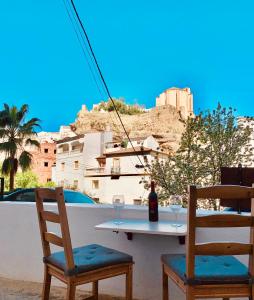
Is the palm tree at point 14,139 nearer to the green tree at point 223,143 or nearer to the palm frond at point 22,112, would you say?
the palm frond at point 22,112

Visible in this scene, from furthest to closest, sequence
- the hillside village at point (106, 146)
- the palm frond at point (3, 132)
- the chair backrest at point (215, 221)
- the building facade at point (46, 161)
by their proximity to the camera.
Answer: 1. the building facade at point (46, 161)
2. the hillside village at point (106, 146)
3. the palm frond at point (3, 132)
4. the chair backrest at point (215, 221)

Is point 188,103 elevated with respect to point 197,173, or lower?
elevated

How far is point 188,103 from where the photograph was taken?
79.0ft

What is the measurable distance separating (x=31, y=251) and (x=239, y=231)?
5.78ft

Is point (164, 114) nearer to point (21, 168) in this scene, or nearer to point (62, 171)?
point (62, 171)

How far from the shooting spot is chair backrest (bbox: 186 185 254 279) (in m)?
1.39

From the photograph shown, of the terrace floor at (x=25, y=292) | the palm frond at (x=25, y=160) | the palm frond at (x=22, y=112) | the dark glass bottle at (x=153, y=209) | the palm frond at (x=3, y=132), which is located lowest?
the terrace floor at (x=25, y=292)

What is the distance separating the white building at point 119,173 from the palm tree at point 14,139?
4799 mm

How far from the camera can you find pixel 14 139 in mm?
15375

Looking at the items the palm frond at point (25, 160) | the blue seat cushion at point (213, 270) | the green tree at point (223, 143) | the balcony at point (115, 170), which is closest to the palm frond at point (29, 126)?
the palm frond at point (25, 160)

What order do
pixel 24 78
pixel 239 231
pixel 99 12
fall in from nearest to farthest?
1. pixel 239 231
2. pixel 99 12
3. pixel 24 78

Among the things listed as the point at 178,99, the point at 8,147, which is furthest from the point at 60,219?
the point at 178,99

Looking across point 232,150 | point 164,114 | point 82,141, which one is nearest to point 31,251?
point 232,150

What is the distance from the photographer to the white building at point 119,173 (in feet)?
53.0
